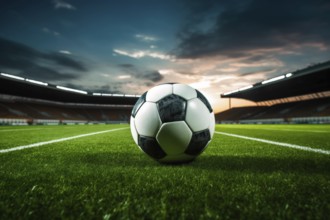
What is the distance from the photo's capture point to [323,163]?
245 cm

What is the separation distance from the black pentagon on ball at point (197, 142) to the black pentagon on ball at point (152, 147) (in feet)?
0.91

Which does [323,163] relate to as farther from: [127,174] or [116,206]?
[116,206]

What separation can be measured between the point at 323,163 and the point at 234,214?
6.10 feet

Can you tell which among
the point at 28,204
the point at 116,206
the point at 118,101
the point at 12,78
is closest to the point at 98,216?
the point at 116,206

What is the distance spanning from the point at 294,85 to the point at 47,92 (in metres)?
37.9

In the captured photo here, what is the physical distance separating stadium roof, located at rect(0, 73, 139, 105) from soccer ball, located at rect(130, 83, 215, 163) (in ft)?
103

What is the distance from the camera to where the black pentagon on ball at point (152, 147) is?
2393 mm

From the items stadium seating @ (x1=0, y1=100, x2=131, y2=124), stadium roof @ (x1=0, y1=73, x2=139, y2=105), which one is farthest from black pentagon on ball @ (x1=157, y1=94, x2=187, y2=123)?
stadium seating @ (x1=0, y1=100, x2=131, y2=124)

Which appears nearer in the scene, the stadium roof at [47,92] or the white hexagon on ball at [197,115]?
the white hexagon on ball at [197,115]

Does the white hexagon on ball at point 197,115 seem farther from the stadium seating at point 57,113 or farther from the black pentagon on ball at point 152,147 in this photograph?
the stadium seating at point 57,113

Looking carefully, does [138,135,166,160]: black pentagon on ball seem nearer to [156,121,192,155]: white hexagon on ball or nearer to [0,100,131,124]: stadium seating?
[156,121,192,155]: white hexagon on ball

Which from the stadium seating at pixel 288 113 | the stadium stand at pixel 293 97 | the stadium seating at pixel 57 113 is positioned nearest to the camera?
the stadium stand at pixel 293 97

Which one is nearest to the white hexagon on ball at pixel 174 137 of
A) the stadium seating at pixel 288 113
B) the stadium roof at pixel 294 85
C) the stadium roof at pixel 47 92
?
the stadium roof at pixel 294 85

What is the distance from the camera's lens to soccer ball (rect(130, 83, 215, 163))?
2346mm
